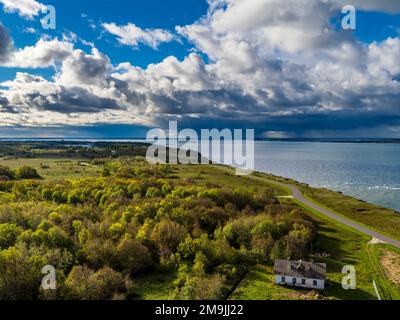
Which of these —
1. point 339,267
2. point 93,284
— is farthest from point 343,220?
point 93,284

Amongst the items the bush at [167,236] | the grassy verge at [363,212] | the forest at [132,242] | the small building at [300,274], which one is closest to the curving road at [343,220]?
the grassy verge at [363,212]

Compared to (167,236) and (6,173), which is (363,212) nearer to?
(167,236)

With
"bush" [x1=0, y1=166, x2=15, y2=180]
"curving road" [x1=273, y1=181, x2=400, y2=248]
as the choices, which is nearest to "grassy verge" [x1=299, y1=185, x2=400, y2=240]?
"curving road" [x1=273, y1=181, x2=400, y2=248]

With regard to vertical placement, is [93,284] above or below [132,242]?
below

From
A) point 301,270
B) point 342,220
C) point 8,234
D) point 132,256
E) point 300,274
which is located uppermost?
point 8,234
